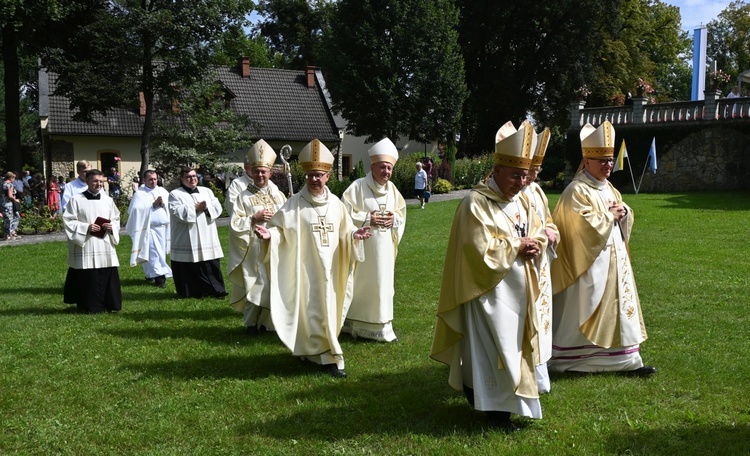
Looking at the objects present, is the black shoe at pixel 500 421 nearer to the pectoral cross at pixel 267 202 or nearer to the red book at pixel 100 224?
the pectoral cross at pixel 267 202

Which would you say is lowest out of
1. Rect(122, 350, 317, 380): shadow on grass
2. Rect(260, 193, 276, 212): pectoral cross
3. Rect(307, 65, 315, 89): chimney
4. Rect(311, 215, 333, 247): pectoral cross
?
Rect(122, 350, 317, 380): shadow on grass

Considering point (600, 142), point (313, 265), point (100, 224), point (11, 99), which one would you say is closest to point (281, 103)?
point (11, 99)

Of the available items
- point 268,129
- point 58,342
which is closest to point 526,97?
point 268,129

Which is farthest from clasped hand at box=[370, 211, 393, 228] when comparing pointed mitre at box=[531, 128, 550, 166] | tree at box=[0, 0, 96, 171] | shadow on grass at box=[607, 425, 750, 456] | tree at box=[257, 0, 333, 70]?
tree at box=[257, 0, 333, 70]

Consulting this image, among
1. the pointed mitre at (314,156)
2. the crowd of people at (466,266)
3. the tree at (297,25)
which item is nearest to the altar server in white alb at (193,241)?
the crowd of people at (466,266)

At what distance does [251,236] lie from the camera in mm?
9445

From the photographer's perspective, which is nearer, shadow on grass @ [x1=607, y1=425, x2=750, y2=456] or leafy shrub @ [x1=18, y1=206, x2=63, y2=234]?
shadow on grass @ [x1=607, y1=425, x2=750, y2=456]

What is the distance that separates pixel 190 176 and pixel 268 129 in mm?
32499

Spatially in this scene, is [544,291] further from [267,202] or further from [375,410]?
[267,202]

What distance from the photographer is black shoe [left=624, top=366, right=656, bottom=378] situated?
6895 mm

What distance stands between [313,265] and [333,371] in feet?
3.40

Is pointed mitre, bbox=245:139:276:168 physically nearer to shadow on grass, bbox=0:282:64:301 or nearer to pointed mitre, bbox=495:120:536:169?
pointed mitre, bbox=495:120:536:169

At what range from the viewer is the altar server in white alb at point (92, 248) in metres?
10.5

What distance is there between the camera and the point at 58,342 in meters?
8.77
